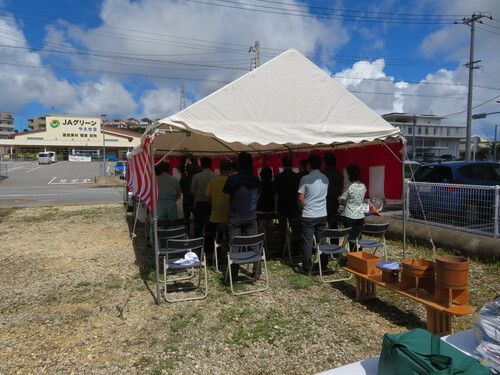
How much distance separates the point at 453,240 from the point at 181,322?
4860 mm

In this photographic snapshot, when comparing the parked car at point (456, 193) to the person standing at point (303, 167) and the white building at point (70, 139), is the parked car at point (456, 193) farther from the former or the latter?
the white building at point (70, 139)

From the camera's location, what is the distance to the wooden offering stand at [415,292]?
2775 mm

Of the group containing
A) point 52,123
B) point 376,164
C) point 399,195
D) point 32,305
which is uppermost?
point 52,123

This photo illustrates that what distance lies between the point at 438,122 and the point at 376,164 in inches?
3297

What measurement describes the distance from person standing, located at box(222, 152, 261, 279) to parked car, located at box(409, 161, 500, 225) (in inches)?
94.0

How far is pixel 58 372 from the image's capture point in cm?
264

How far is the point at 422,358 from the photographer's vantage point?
1.41 meters

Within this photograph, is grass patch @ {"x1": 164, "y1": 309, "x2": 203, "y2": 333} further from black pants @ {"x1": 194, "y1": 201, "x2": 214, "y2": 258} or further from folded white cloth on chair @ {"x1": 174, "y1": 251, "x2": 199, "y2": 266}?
black pants @ {"x1": 194, "y1": 201, "x2": 214, "y2": 258}

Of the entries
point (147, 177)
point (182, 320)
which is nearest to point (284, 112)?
point (147, 177)

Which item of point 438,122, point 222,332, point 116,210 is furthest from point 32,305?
point 438,122

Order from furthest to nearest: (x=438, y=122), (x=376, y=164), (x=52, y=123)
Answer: (x=438, y=122)
(x=52, y=123)
(x=376, y=164)

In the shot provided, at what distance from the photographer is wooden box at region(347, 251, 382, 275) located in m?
3.74

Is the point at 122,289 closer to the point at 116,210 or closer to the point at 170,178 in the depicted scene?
the point at 170,178

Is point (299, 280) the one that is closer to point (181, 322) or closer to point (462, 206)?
point (181, 322)
